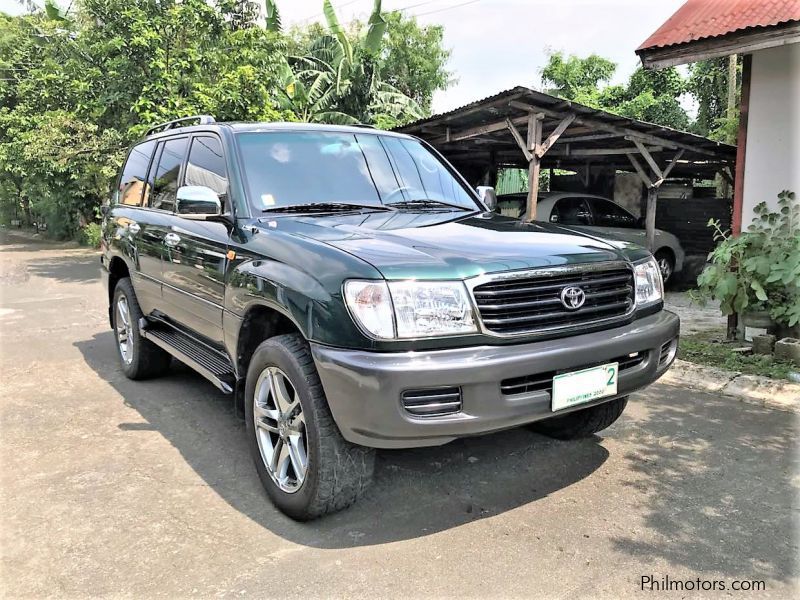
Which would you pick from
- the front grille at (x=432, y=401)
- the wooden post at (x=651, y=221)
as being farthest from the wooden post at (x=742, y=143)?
the front grille at (x=432, y=401)

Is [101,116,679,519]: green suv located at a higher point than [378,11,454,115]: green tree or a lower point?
lower

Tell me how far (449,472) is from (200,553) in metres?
1.38

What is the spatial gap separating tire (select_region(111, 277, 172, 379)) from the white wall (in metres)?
5.66

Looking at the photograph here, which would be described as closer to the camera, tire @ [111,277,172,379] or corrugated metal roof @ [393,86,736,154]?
tire @ [111,277,172,379]

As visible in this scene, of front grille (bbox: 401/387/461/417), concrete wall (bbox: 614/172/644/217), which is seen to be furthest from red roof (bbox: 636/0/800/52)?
concrete wall (bbox: 614/172/644/217)

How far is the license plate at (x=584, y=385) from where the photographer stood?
272 centimetres

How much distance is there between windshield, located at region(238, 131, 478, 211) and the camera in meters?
3.62

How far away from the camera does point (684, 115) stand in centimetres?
2188

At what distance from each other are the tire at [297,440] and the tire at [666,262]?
9.56 metres

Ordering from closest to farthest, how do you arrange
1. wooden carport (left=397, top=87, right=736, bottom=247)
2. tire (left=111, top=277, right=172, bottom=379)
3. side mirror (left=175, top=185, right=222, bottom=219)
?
side mirror (left=175, top=185, right=222, bottom=219) → tire (left=111, top=277, right=172, bottom=379) → wooden carport (left=397, top=87, right=736, bottom=247)

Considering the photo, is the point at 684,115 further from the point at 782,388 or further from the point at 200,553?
the point at 200,553

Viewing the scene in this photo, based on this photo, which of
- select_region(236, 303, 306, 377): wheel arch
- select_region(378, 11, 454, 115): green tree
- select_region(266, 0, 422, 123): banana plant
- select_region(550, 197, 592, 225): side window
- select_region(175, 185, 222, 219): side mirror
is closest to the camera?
select_region(236, 303, 306, 377): wheel arch

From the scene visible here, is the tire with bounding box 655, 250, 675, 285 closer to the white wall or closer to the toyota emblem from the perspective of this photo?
the white wall

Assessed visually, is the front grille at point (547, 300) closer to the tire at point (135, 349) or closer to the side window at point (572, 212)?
the tire at point (135, 349)
